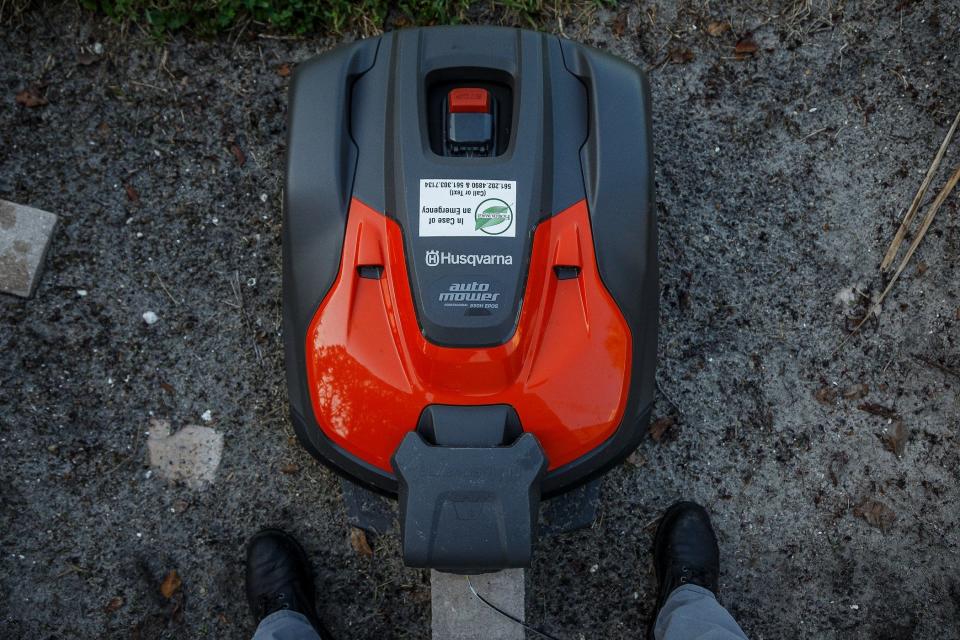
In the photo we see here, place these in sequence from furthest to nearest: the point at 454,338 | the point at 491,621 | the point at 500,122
→ the point at 491,621, the point at 500,122, the point at 454,338

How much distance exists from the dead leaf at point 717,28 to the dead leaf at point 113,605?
2170mm

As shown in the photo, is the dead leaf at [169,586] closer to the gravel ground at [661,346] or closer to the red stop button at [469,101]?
the gravel ground at [661,346]

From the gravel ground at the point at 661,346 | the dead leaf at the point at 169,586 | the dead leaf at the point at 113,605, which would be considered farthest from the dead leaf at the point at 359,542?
the dead leaf at the point at 113,605

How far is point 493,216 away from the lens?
1285mm

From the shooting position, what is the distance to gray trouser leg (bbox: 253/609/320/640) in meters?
1.56

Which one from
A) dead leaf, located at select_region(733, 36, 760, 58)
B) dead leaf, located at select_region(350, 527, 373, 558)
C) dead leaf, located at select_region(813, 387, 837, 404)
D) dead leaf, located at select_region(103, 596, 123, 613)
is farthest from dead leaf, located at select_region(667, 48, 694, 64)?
dead leaf, located at select_region(103, 596, 123, 613)

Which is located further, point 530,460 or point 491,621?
point 491,621

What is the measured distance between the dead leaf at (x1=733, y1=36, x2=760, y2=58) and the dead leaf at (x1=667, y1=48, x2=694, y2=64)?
127 millimetres


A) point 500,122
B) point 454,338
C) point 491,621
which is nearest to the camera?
point 454,338

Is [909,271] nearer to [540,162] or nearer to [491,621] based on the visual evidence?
[540,162]

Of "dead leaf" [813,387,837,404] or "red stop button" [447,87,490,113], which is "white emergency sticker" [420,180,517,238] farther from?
"dead leaf" [813,387,837,404]

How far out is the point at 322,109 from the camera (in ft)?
4.46

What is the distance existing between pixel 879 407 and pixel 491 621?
1193 mm

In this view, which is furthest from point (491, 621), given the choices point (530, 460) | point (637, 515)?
point (530, 460)
